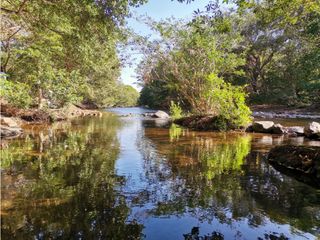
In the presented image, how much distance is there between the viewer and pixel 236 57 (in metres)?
26.0

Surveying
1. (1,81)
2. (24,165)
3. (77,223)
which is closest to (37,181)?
(24,165)

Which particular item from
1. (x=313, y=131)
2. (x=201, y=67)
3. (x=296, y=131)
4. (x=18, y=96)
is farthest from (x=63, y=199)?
(x=201, y=67)

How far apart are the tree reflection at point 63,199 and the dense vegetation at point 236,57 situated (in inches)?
174

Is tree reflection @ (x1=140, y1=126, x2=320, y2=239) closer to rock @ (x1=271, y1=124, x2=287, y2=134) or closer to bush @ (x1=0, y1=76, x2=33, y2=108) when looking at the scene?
rock @ (x1=271, y1=124, x2=287, y2=134)

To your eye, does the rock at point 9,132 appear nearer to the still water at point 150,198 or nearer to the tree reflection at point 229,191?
the still water at point 150,198

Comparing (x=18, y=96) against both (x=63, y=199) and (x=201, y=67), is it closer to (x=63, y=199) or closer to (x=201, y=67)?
(x=201, y=67)

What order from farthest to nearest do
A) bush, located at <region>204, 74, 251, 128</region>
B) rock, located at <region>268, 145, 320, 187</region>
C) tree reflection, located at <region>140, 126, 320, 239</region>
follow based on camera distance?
bush, located at <region>204, 74, 251, 128</region> → rock, located at <region>268, 145, 320, 187</region> → tree reflection, located at <region>140, 126, 320, 239</region>

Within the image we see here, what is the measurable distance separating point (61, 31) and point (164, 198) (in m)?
9.51

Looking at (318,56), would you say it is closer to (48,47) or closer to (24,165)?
→ (48,47)

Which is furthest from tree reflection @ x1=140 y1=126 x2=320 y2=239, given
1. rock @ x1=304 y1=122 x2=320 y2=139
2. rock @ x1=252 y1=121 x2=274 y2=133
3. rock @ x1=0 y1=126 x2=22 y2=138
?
rock @ x1=252 y1=121 x2=274 y2=133

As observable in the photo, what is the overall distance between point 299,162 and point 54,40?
617 inches

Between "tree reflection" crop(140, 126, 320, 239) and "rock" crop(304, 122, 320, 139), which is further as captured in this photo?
"rock" crop(304, 122, 320, 139)

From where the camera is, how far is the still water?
165 inches

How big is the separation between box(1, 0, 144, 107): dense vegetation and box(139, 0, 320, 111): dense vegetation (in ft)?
9.87
